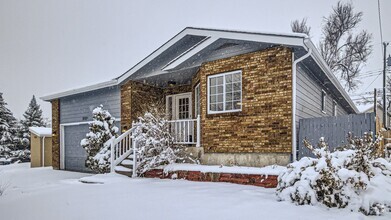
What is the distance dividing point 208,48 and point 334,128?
446 centimetres

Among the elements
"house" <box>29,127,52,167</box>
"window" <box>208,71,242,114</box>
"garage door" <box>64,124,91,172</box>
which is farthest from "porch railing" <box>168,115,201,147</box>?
"house" <box>29,127,52,167</box>

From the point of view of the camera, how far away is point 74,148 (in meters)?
13.7

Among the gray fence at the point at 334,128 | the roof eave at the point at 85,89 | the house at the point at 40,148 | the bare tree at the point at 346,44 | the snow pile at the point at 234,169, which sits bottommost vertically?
the house at the point at 40,148

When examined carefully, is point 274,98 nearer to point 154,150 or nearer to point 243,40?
point 243,40

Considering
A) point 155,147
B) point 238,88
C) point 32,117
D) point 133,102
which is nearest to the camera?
point 238,88

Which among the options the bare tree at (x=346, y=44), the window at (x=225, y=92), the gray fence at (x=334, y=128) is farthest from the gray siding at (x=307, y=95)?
the bare tree at (x=346, y=44)

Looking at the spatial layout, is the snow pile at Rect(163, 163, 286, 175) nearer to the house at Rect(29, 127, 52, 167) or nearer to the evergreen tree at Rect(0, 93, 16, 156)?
the house at Rect(29, 127, 52, 167)

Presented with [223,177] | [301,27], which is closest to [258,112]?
[223,177]

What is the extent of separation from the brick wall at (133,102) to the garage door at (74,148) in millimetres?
2982

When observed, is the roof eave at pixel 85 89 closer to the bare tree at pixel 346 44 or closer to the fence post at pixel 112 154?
the fence post at pixel 112 154

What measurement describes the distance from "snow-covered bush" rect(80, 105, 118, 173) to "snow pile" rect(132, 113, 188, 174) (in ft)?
4.98

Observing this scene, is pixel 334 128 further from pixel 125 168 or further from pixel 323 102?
pixel 125 168

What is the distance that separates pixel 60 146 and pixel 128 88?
5.97 metres

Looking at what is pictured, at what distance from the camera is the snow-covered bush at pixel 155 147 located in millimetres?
8508
